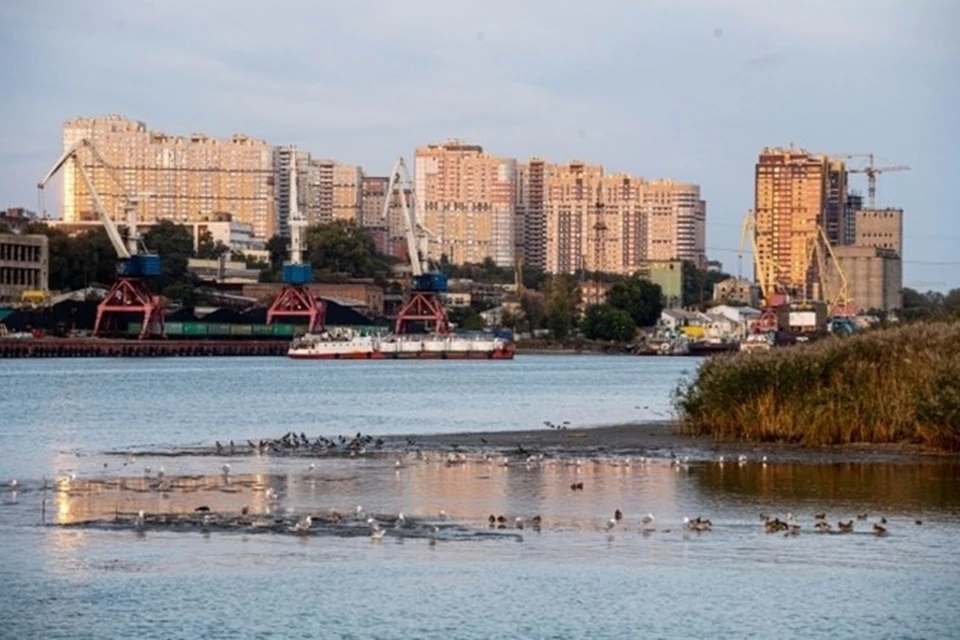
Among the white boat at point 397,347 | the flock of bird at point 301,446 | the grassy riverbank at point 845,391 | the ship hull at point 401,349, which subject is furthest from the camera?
the white boat at point 397,347

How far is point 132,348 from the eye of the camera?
521 ft

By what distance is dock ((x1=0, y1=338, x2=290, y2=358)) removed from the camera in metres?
151

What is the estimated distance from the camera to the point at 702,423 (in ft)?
148

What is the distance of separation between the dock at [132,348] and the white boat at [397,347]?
959 cm

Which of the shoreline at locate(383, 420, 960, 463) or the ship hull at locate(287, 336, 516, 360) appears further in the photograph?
the ship hull at locate(287, 336, 516, 360)

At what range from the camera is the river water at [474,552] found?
21.8 meters

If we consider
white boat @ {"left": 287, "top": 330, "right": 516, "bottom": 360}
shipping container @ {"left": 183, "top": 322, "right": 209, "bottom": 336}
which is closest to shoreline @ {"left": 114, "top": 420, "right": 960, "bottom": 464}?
white boat @ {"left": 287, "top": 330, "right": 516, "bottom": 360}

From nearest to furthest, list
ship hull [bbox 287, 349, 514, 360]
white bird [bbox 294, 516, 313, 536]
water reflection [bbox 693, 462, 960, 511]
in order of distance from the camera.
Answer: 1. white bird [bbox 294, 516, 313, 536]
2. water reflection [bbox 693, 462, 960, 511]
3. ship hull [bbox 287, 349, 514, 360]

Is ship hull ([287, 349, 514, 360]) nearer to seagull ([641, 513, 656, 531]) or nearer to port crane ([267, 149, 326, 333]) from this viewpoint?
port crane ([267, 149, 326, 333])

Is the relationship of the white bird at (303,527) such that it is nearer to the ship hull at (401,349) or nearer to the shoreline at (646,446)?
the shoreline at (646,446)

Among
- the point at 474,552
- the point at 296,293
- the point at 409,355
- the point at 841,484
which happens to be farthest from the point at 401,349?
the point at 474,552

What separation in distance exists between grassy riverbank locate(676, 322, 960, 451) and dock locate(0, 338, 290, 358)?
113512 millimetres

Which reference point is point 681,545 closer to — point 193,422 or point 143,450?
point 143,450

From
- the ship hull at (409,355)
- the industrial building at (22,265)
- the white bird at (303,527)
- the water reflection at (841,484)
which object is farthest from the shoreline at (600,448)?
the industrial building at (22,265)
